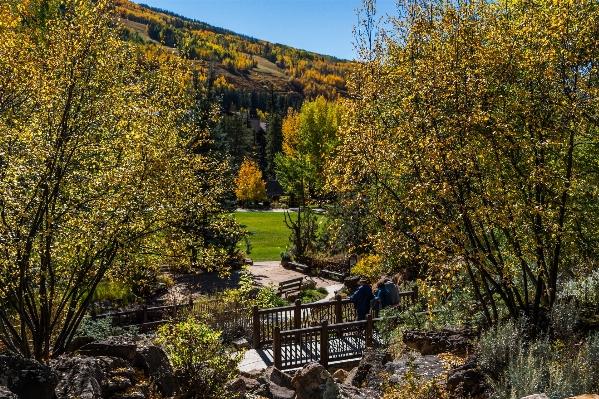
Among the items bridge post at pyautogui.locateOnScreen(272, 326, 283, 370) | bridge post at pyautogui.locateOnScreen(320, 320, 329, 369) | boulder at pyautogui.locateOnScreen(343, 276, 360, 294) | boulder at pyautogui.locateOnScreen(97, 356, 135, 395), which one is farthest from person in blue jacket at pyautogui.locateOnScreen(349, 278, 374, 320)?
boulder at pyautogui.locateOnScreen(343, 276, 360, 294)

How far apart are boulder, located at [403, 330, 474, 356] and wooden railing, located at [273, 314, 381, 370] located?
8.97 feet

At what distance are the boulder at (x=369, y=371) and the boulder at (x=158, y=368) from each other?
3.25m

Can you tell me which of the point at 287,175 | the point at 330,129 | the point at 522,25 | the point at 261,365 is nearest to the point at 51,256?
the point at 261,365

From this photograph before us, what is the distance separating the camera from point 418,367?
6.85m

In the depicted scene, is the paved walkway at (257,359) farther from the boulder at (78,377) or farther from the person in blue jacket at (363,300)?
the boulder at (78,377)

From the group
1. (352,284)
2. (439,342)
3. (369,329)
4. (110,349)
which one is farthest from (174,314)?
(439,342)

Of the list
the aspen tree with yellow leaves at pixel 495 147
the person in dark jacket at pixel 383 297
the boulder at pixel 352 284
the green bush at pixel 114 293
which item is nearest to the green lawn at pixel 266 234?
the boulder at pixel 352 284

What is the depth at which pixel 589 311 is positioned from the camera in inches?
308

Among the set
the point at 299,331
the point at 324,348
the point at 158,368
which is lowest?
the point at 324,348

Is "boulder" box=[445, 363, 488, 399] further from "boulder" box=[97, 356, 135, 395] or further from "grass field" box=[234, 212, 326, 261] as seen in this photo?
"grass field" box=[234, 212, 326, 261]

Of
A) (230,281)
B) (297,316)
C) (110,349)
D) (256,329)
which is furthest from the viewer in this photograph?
(230,281)

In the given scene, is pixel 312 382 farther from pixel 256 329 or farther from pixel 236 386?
pixel 256 329

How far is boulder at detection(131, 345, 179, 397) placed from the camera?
22.5 feet

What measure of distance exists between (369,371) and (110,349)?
434 centimetres
